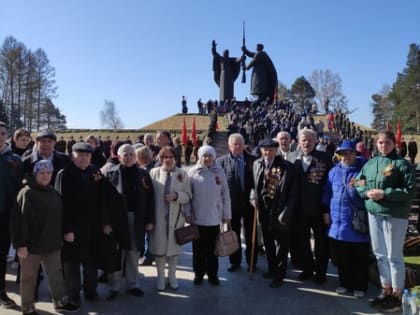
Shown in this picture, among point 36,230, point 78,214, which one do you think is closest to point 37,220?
point 36,230

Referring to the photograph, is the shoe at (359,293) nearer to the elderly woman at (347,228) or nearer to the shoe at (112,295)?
the elderly woman at (347,228)

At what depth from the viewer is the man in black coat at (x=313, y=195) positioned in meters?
4.47

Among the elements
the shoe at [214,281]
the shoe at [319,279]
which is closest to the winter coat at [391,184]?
the shoe at [319,279]

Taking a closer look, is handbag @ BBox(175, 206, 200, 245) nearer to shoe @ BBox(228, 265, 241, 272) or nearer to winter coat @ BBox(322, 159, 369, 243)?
shoe @ BBox(228, 265, 241, 272)

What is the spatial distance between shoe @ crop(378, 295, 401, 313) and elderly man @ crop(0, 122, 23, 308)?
150 inches

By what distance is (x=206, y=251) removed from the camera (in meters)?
4.55

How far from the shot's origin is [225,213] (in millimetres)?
4562

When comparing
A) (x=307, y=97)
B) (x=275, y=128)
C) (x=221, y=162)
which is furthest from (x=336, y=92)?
(x=221, y=162)

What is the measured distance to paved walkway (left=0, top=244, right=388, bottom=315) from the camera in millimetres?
3777

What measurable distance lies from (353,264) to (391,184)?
1.13 metres

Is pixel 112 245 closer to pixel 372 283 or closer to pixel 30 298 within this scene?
pixel 30 298

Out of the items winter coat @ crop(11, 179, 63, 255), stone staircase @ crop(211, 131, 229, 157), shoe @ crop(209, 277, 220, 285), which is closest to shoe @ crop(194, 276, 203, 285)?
shoe @ crop(209, 277, 220, 285)

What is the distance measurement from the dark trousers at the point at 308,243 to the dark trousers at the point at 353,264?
267 mm

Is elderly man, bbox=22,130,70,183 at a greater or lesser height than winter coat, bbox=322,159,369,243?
greater
